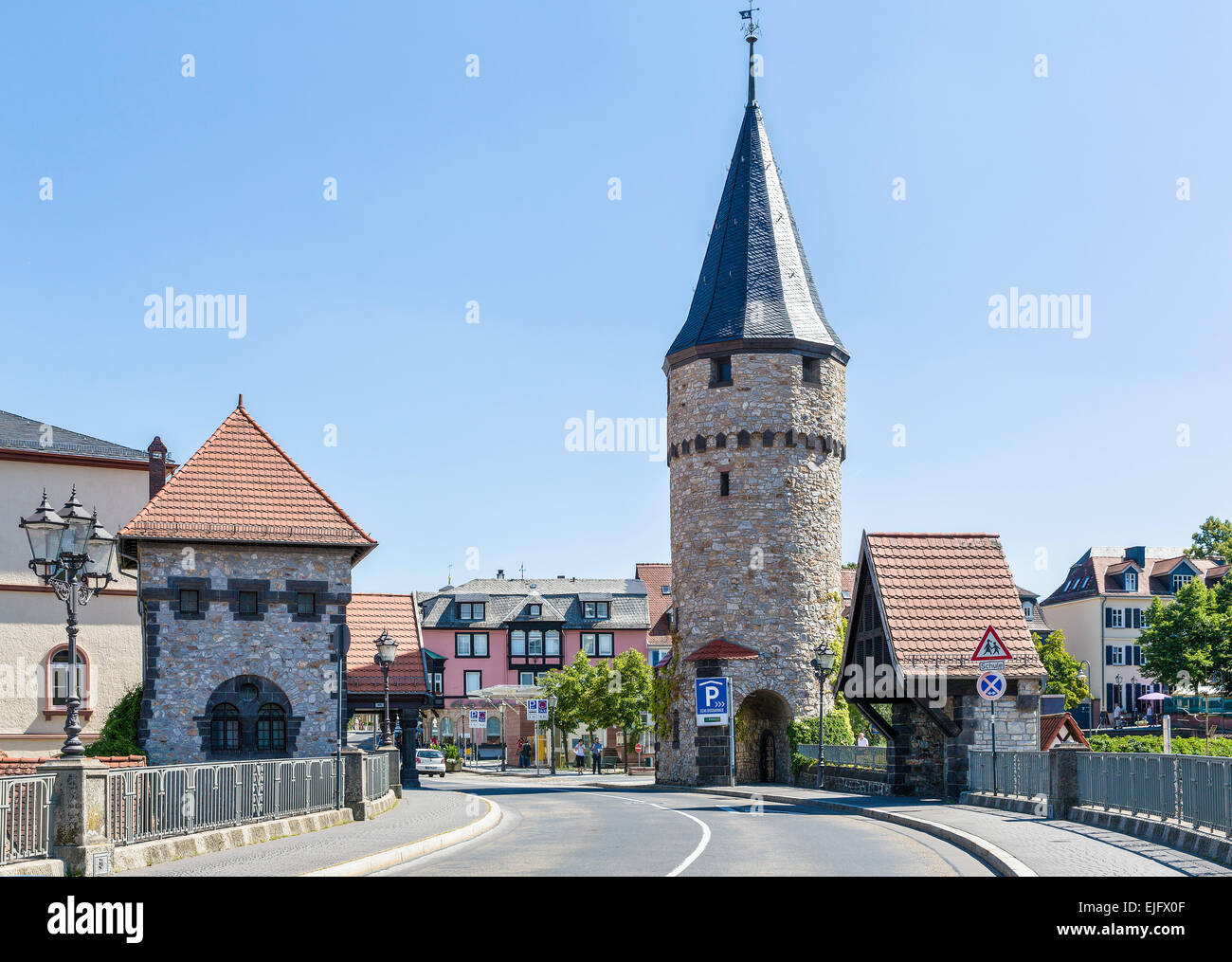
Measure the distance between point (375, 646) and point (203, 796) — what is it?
27463 millimetres

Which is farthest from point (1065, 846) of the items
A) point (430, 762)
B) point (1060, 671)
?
point (1060, 671)

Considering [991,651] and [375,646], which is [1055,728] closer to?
[991,651]

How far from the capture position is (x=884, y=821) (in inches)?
938

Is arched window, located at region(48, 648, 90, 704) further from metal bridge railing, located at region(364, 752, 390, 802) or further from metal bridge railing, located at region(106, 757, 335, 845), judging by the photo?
metal bridge railing, located at region(106, 757, 335, 845)

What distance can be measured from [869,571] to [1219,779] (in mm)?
17813

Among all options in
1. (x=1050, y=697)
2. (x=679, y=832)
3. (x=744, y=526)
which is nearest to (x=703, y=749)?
(x=744, y=526)

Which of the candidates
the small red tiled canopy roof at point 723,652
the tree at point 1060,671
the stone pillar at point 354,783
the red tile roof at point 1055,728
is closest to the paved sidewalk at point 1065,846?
the stone pillar at point 354,783

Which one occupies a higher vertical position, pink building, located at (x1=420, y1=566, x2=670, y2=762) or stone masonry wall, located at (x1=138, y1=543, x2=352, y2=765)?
stone masonry wall, located at (x1=138, y1=543, x2=352, y2=765)

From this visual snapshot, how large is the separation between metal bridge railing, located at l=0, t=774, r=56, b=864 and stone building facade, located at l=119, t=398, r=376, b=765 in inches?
738

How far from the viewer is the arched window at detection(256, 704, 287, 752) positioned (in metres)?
32.9

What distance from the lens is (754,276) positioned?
4806 centimetres

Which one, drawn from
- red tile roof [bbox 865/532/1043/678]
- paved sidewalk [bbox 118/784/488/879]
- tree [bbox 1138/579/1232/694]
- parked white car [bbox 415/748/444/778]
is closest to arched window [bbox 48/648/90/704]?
paved sidewalk [bbox 118/784/488/879]

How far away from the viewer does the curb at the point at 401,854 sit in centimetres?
1421

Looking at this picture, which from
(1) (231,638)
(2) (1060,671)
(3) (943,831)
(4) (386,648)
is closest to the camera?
(3) (943,831)
